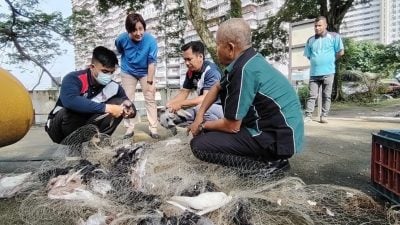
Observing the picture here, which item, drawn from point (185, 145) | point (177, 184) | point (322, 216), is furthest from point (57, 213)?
point (322, 216)

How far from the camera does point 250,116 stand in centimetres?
277

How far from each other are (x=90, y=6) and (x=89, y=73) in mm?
14728

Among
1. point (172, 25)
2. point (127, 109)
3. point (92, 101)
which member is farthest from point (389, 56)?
point (92, 101)

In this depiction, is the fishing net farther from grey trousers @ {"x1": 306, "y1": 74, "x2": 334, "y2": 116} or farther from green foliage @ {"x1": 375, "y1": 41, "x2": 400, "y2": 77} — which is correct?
green foliage @ {"x1": 375, "y1": 41, "x2": 400, "y2": 77}

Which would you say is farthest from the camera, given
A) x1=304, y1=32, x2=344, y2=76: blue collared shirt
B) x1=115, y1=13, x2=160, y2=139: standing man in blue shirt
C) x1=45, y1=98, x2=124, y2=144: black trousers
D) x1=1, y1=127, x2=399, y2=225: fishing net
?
x1=304, y1=32, x2=344, y2=76: blue collared shirt

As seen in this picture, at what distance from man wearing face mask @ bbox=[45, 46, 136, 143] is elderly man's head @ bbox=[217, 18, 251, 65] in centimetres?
134

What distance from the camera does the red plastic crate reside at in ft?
8.07

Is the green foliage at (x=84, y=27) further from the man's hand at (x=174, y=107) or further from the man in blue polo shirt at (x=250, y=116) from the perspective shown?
the man in blue polo shirt at (x=250, y=116)

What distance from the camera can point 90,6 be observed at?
17.2 meters

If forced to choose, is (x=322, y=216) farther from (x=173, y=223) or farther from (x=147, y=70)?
(x=147, y=70)

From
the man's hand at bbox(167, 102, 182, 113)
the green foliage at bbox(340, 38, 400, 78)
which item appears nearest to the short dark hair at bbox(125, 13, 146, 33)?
the man's hand at bbox(167, 102, 182, 113)

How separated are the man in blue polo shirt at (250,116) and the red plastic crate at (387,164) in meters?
0.58

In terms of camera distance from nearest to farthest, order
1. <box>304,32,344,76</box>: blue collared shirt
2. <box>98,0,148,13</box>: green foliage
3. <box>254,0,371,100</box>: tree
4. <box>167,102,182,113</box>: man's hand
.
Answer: <box>167,102,182,113</box>: man's hand, <box>304,32,344,76</box>: blue collared shirt, <box>98,0,148,13</box>: green foliage, <box>254,0,371,100</box>: tree

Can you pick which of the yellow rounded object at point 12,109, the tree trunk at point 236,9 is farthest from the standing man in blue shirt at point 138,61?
the tree trunk at point 236,9
